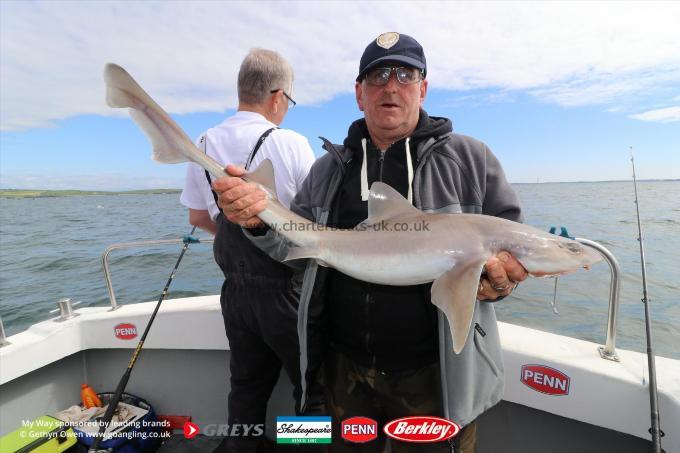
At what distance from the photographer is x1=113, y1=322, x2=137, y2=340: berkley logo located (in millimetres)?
3883

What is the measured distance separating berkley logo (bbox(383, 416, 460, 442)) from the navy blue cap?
6.92 feet

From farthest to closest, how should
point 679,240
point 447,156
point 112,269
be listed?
1. point 679,240
2. point 112,269
3. point 447,156

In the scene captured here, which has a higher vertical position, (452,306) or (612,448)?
(452,306)

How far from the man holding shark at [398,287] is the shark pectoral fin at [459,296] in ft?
0.43

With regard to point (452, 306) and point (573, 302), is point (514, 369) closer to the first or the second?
point (452, 306)

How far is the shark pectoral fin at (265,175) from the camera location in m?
2.27

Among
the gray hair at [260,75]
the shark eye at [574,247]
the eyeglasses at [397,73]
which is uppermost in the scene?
the gray hair at [260,75]

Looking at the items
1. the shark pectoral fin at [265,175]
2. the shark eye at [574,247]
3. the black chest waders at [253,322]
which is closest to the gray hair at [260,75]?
the black chest waders at [253,322]

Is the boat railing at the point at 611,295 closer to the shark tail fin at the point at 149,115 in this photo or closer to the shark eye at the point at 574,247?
the shark eye at the point at 574,247

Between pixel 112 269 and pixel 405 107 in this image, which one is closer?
pixel 405 107

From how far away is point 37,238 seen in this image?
68.2 feet

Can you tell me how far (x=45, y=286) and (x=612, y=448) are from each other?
14661 mm

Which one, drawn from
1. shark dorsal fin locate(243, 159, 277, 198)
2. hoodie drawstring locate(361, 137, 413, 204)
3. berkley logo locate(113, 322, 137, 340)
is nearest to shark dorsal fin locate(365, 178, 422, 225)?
hoodie drawstring locate(361, 137, 413, 204)

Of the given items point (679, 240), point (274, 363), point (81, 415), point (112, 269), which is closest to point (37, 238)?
point (112, 269)
